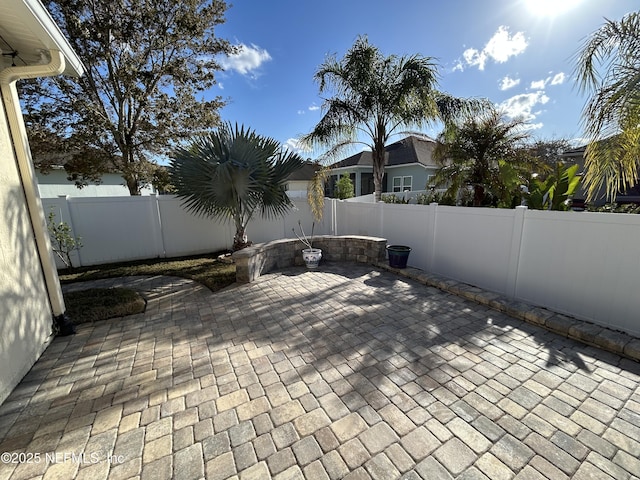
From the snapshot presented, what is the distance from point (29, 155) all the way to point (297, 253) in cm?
500

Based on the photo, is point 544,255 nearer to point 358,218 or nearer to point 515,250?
point 515,250

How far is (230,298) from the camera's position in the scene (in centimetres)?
486

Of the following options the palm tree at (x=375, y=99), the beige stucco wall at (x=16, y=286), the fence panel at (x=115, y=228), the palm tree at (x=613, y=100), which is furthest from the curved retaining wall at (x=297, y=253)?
the palm tree at (x=613, y=100)

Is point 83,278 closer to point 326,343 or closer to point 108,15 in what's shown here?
point 326,343

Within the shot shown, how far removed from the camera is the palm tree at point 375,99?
24.6ft

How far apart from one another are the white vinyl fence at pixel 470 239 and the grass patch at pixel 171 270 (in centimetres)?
64

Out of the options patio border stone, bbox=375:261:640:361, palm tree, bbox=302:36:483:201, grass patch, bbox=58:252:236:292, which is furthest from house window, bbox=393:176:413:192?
grass patch, bbox=58:252:236:292

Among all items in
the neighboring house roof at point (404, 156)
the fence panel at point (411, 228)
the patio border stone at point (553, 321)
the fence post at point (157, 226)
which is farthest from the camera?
the neighboring house roof at point (404, 156)

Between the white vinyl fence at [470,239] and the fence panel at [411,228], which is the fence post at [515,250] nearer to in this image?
the white vinyl fence at [470,239]

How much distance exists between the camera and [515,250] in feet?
14.9

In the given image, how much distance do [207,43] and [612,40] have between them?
34.1ft

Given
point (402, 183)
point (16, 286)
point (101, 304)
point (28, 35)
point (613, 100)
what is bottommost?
point (101, 304)

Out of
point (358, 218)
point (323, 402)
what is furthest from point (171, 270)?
point (323, 402)

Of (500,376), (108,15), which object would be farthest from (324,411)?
(108,15)
